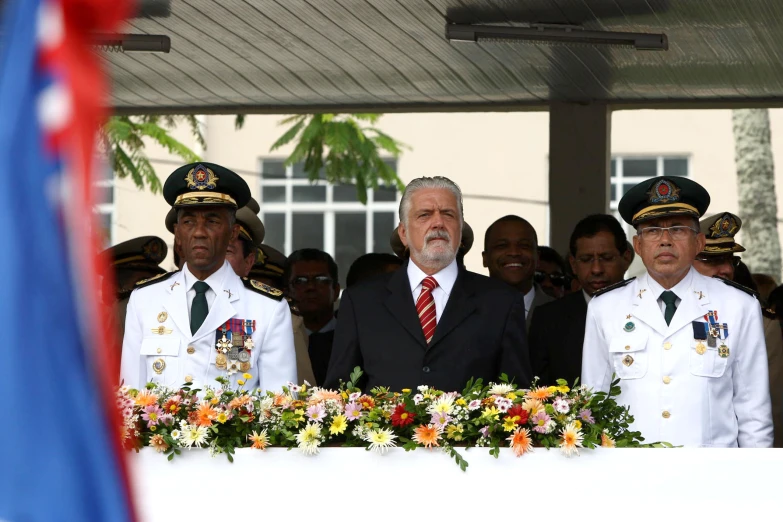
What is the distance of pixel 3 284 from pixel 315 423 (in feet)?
8.51

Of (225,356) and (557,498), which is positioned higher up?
(225,356)

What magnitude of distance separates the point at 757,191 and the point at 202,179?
14.8 meters

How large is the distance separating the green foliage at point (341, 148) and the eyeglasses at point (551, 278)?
6.15 meters

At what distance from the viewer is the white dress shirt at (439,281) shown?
14.2 feet

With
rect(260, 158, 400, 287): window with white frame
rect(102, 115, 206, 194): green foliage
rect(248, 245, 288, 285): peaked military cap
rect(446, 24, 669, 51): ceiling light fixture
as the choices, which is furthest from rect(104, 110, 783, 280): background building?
rect(248, 245, 288, 285): peaked military cap

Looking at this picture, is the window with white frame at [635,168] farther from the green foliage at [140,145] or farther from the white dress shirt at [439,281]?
the white dress shirt at [439,281]

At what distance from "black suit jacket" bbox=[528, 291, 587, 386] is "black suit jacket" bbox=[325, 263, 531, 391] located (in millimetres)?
891

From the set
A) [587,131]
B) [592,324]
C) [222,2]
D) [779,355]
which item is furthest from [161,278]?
[587,131]

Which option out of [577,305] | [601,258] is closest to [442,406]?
[577,305]

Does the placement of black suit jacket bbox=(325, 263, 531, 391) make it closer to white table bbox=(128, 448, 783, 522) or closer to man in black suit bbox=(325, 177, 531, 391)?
man in black suit bbox=(325, 177, 531, 391)

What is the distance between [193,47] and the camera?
741cm

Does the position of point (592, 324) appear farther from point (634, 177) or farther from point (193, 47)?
point (634, 177)

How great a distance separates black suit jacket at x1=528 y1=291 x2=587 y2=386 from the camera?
202 inches

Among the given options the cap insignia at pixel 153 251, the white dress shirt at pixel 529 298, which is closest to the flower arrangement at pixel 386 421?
the white dress shirt at pixel 529 298
